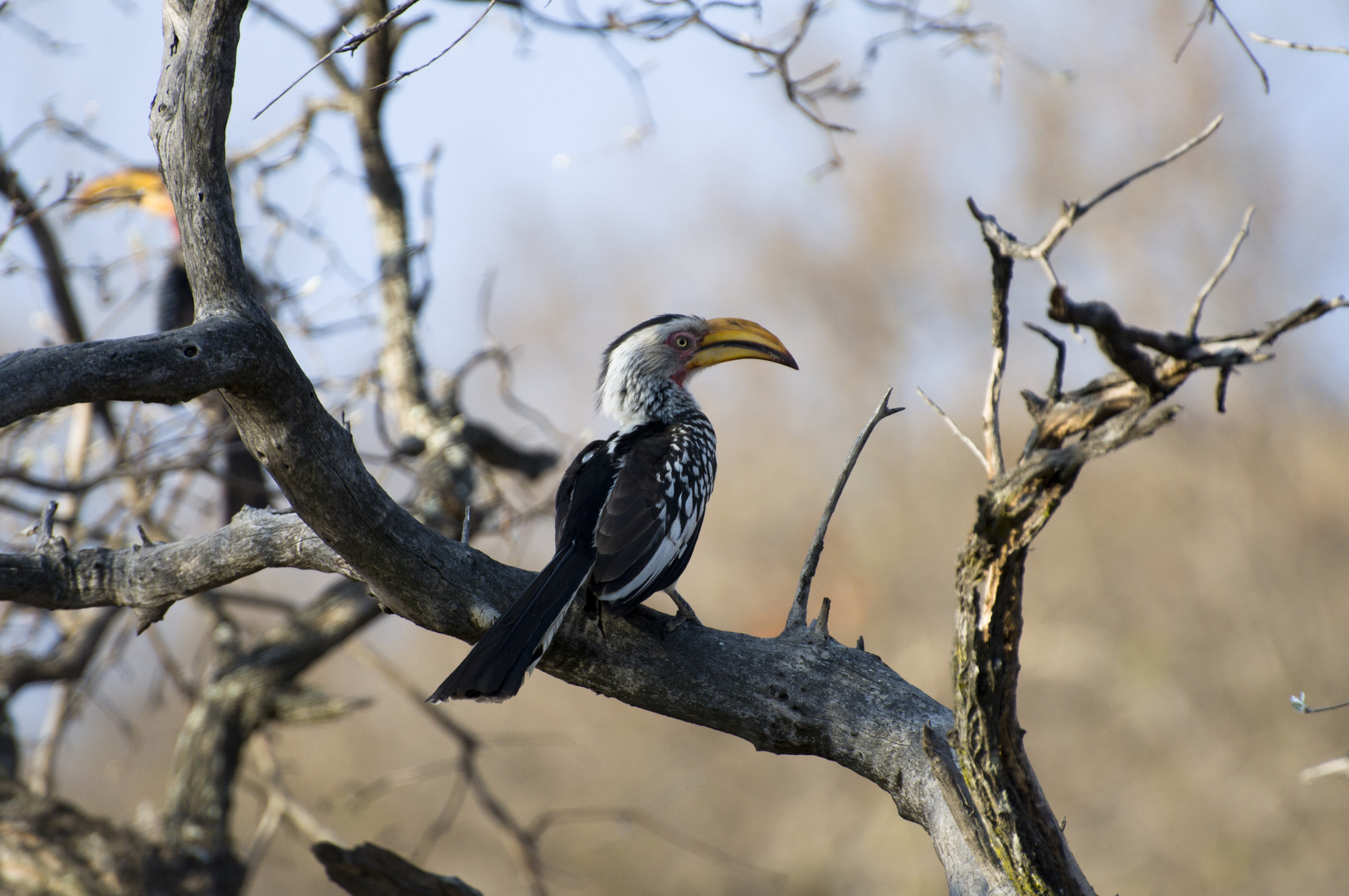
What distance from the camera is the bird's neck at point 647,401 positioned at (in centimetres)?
319

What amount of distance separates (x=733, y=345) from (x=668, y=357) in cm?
22

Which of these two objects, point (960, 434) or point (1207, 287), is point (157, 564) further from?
point (1207, 287)

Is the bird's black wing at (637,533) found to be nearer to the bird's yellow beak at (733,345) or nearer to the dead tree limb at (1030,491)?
the bird's yellow beak at (733,345)

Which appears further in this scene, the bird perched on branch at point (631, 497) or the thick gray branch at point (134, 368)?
the bird perched on branch at point (631, 497)

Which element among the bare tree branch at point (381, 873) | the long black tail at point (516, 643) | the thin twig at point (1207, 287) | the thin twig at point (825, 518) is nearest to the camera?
the thin twig at point (1207, 287)

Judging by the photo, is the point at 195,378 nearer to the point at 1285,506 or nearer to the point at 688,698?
the point at 688,698

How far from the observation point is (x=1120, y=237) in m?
10.1

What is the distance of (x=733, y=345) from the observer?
3369mm

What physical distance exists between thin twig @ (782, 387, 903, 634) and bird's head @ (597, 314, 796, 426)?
3.71 ft

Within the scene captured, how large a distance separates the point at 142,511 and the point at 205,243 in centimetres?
252

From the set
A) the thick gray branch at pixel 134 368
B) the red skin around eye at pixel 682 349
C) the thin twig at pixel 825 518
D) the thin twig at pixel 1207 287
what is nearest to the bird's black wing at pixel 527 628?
the thin twig at pixel 825 518

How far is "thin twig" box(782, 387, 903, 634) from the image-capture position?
1.99 metres

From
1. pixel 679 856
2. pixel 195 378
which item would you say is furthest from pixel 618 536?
pixel 679 856

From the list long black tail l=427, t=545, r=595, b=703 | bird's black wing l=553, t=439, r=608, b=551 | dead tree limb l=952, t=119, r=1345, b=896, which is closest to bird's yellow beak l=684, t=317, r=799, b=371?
bird's black wing l=553, t=439, r=608, b=551
